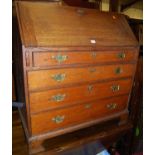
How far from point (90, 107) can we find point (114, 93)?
0.82 ft

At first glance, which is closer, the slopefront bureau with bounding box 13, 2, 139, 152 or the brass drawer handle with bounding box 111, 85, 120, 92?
the slopefront bureau with bounding box 13, 2, 139, 152

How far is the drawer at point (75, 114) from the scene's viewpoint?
1099 mm

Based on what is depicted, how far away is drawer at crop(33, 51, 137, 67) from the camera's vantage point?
3.09 ft

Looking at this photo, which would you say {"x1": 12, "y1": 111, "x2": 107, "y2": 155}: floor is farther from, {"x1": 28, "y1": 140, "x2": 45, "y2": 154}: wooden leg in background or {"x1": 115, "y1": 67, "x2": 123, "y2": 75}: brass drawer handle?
{"x1": 115, "y1": 67, "x2": 123, "y2": 75}: brass drawer handle

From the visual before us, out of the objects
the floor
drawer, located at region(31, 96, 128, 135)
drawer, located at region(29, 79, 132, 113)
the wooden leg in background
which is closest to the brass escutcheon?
drawer, located at region(29, 79, 132, 113)

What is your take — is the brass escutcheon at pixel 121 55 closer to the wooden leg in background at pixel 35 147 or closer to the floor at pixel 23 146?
the floor at pixel 23 146

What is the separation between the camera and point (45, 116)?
110 centimetres

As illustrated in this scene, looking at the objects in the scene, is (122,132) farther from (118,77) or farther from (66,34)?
(66,34)

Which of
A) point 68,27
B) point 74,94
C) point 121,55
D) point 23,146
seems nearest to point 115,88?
point 121,55

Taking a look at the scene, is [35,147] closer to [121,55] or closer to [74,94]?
[74,94]

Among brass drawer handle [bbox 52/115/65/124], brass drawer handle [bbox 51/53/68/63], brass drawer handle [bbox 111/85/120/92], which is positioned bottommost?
brass drawer handle [bbox 52/115/65/124]

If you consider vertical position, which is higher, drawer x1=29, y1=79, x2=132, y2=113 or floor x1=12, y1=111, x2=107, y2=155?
drawer x1=29, y1=79, x2=132, y2=113

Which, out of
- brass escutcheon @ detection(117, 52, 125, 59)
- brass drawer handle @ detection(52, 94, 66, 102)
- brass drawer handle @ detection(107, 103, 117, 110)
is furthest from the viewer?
brass drawer handle @ detection(107, 103, 117, 110)

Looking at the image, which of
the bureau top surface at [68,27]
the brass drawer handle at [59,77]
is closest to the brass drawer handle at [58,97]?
the brass drawer handle at [59,77]
